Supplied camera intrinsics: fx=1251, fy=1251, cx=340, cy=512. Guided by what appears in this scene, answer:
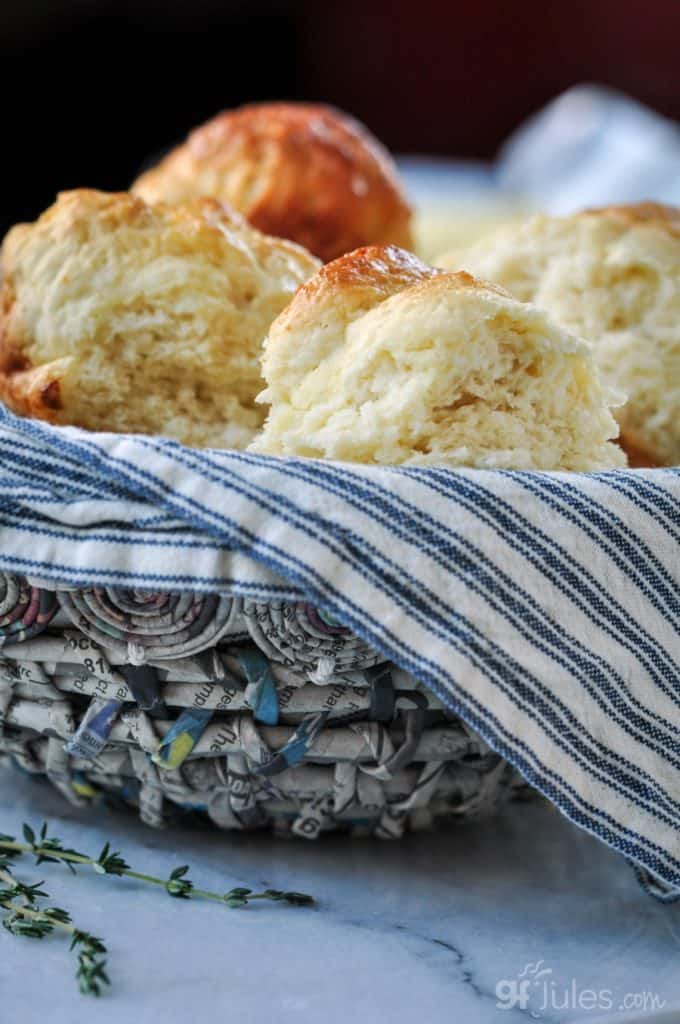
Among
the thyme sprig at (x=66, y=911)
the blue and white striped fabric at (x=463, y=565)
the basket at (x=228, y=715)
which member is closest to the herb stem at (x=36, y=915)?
the thyme sprig at (x=66, y=911)

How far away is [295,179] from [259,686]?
0.99m

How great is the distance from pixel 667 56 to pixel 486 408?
4.71m

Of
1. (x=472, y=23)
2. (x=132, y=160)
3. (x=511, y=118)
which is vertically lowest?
(x=132, y=160)

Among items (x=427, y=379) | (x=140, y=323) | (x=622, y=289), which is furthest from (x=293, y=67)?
(x=427, y=379)

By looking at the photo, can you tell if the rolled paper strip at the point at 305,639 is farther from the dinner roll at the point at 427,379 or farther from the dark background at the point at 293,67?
the dark background at the point at 293,67

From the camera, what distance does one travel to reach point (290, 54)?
561cm

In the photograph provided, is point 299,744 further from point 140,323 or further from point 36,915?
point 140,323

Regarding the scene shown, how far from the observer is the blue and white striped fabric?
34.4 inches

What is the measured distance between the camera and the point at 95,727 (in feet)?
3.25

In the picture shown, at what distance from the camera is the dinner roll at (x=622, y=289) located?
1.21m

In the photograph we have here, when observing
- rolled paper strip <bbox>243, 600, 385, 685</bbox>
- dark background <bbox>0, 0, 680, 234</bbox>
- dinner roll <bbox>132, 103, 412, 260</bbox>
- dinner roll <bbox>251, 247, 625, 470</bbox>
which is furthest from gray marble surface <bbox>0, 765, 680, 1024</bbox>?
dark background <bbox>0, 0, 680, 234</bbox>

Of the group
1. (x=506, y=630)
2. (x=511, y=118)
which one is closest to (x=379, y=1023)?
(x=506, y=630)

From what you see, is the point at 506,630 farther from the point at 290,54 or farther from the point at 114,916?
the point at 290,54

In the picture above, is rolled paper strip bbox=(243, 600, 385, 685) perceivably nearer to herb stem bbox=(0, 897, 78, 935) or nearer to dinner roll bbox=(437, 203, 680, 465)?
herb stem bbox=(0, 897, 78, 935)
